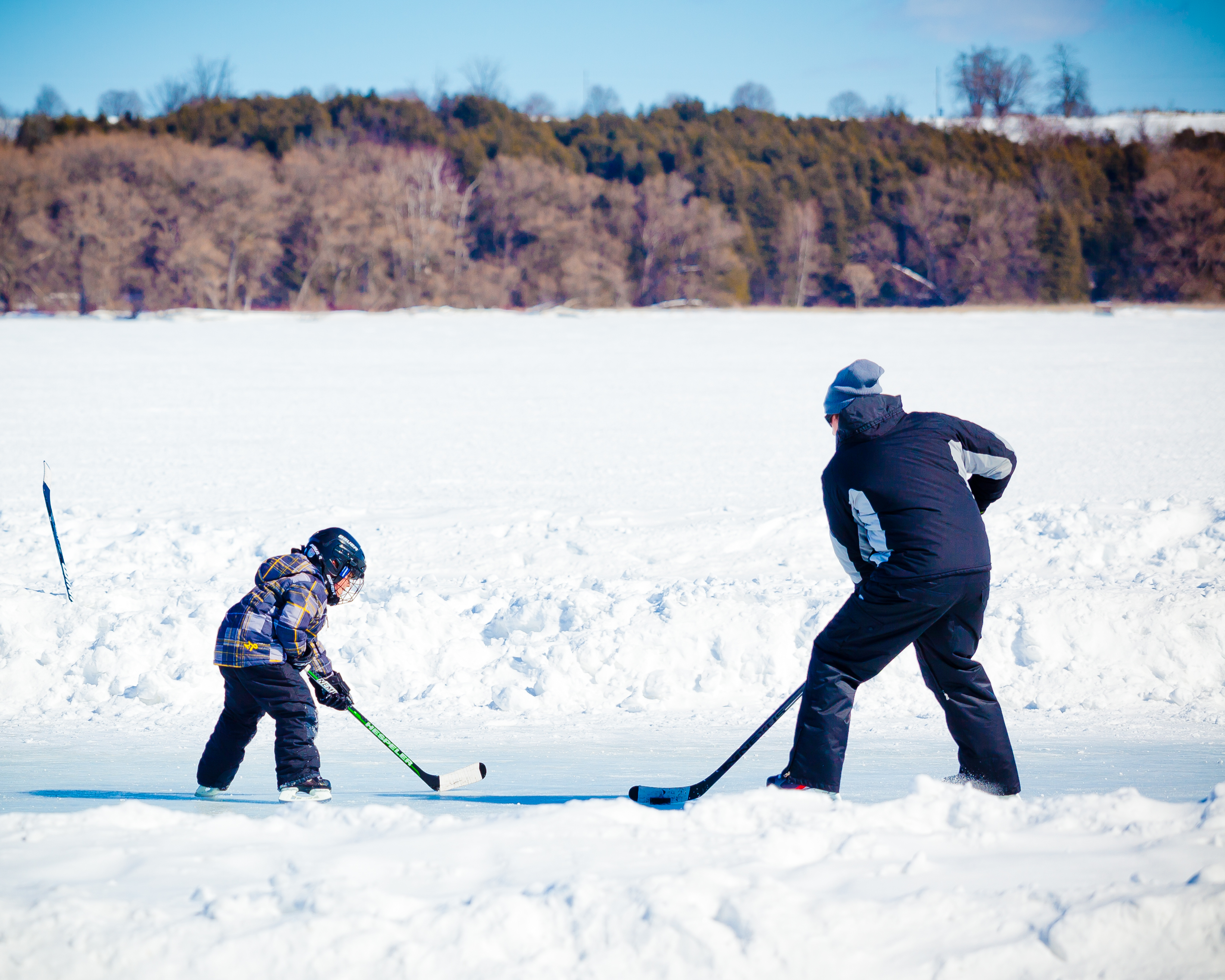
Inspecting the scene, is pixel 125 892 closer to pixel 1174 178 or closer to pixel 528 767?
pixel 528 767

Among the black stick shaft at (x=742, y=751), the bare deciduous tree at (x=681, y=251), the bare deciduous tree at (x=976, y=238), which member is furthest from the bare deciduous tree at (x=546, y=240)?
the black stick shaft at (x=742, y=751)

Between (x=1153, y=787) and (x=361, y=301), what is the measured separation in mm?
46956

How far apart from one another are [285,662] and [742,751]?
1.57 m

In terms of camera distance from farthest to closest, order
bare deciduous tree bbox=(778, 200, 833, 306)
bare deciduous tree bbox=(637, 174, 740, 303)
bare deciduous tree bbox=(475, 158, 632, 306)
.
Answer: bare deciduous tree bbox=(778, 200, 833, 306), bare deciduous tree bbox=(637, 174, 740, 303), bare deciduous tree bbox=(475, 158, 632, 306)

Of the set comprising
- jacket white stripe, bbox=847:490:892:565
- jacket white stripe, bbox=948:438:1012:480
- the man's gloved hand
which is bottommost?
the man's gloved hand

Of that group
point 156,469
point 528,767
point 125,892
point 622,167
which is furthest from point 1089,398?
point 622,167

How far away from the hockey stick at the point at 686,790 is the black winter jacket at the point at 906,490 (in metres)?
0.56

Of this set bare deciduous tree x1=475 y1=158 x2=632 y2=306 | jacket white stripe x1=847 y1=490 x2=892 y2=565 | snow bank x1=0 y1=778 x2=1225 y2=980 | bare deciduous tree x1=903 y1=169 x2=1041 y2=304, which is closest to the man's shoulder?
jacket white stripe x1=847 y1=490 x2=892 y2=565

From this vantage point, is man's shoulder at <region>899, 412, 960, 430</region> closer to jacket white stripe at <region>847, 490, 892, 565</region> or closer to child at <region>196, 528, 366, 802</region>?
jacket white stripe at <region>847, 490, 892, 565</region>

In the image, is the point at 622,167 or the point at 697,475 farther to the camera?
the point at 622,167

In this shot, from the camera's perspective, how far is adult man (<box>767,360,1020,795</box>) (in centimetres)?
316

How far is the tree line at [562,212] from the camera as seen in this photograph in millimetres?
43312

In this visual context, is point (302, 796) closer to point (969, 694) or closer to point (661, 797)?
point (661, 797)

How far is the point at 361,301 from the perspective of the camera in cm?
4800
